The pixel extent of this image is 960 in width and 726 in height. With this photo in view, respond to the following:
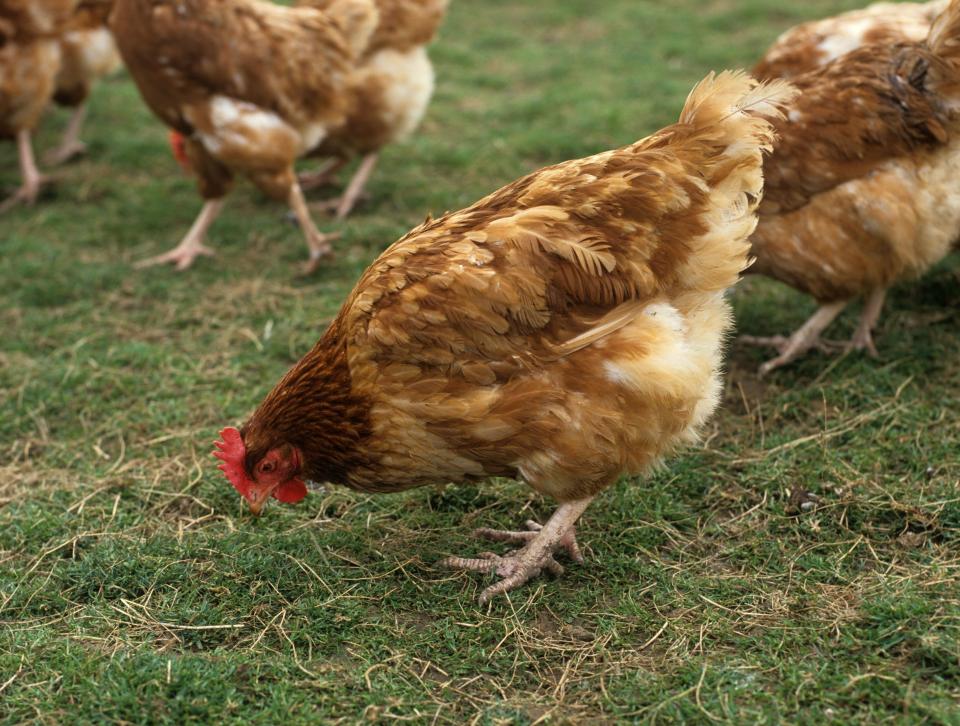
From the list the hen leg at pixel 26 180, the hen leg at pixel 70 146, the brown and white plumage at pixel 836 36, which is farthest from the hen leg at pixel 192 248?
the brown and white plumage at pixel 836 36

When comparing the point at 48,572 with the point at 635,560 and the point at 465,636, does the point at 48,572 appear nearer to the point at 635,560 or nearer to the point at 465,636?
the point at 465,636

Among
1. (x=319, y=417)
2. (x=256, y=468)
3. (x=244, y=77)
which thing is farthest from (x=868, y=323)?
(x=244, y=77)

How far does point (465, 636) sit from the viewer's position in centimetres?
294

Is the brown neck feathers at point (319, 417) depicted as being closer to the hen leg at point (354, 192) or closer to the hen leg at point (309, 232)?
the hen leg at point (309, 232)

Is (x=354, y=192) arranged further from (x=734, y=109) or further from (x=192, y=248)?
(x=734, y=109)

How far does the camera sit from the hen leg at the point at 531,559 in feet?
10.2

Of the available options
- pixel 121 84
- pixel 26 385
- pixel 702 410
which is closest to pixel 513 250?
pixel 702 410

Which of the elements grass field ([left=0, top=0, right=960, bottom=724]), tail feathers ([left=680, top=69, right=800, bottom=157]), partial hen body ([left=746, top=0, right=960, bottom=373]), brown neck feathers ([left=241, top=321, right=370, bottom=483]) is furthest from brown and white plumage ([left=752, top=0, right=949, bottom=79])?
brown neck feathers ([left=241, top=321, right=370, bottom=483])

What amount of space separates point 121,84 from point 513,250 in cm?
667

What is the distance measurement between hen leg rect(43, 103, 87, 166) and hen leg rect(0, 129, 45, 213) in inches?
16.6

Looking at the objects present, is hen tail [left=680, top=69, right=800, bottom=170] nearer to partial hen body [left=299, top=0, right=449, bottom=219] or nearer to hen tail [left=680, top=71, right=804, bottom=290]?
hen tail [left=680, top=71, right=804, bottom=290]

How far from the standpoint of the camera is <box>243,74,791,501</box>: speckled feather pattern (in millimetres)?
2889

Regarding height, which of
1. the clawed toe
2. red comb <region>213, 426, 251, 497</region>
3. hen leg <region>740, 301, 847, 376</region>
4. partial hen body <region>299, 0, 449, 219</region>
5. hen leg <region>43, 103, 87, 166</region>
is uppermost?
partial hen body <region>299, 0, 449, 219</region>

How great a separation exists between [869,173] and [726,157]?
4.02ft
